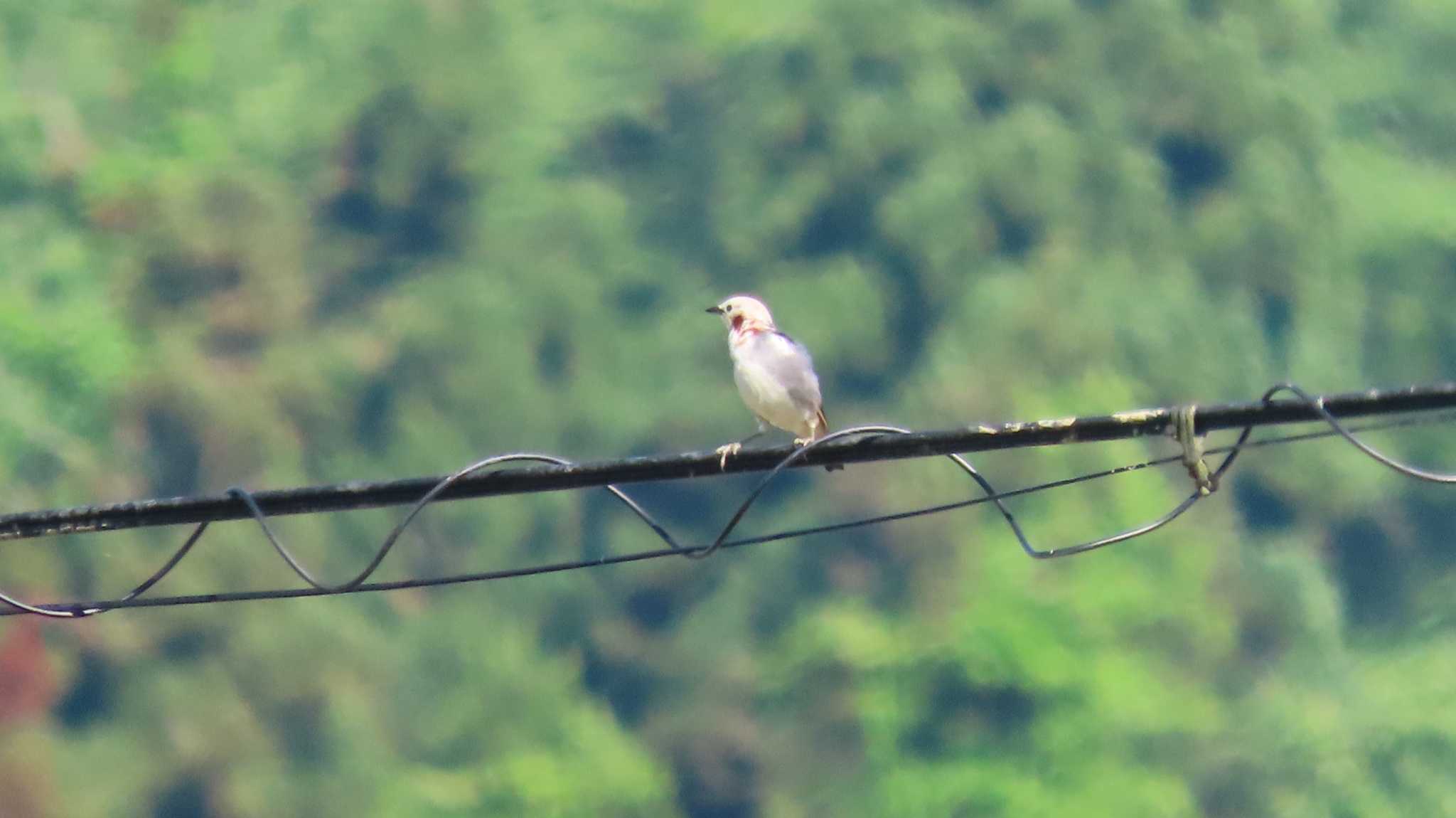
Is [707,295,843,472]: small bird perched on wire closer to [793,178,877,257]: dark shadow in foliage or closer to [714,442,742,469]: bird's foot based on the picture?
[714,442,742,469]: bird's foot

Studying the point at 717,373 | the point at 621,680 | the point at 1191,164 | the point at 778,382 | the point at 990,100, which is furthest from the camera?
the point at 1191,164

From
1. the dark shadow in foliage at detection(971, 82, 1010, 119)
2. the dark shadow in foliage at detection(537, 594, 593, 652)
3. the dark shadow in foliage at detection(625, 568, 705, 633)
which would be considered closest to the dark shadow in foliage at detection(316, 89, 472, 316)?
the dark shadow in foliage at detection(537, 594, 593, 652)

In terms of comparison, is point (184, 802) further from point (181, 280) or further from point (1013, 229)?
point (1013, 229)

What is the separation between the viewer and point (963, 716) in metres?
31.2

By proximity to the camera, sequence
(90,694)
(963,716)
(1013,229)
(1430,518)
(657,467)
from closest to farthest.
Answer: (657,467) < (963,716) < (90,694) < (1430,518) < (1013,229)

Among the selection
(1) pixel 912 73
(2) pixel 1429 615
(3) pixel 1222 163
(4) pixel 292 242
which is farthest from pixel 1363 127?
(4) pixel 292 242

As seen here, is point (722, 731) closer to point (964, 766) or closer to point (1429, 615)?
point (964, 766)

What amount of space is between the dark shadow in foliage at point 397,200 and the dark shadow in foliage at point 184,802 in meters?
10.5

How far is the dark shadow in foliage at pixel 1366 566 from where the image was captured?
3375 cm

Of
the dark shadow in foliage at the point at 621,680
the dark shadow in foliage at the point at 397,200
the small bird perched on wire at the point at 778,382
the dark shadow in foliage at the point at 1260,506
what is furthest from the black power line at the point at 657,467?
the dark shadow in foliage at the point at 397,200

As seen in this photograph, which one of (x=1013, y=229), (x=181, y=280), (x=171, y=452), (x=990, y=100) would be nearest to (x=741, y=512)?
(x=171, y=452)

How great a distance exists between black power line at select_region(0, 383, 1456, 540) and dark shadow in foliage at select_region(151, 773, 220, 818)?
86.0 ft

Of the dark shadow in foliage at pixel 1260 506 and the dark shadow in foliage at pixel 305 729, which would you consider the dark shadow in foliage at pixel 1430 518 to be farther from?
the dark shadow in foliage at pixel 305 729

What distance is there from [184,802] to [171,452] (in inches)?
250
